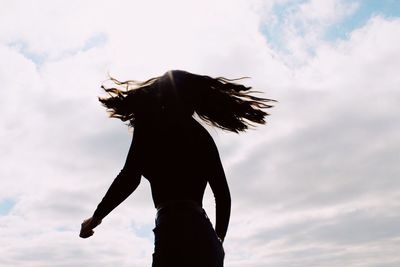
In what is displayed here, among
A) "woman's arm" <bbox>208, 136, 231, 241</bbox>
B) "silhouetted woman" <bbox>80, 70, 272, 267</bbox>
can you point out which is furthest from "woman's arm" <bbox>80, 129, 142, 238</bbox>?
"woman's arm" <bbox>208, 136, 231, 241</bbox>

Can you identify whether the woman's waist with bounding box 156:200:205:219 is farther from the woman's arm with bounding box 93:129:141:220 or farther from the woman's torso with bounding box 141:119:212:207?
the woman's arm with bounding box 93:129:141:220

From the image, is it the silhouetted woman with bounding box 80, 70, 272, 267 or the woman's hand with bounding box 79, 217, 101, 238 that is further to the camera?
the woman's hand with bounding box 79, 217, 101, 238

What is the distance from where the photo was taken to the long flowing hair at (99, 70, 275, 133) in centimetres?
436

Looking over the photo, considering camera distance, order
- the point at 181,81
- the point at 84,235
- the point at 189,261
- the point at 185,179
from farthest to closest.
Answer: the point at 181,81 → the point at 84,235 → the point at 185,179 → the point at 189,261

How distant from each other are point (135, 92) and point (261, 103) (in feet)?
5.17

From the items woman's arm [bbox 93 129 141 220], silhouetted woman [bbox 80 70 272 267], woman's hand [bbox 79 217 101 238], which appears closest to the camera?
silhouetted woman [bbox 80 70 272 267]

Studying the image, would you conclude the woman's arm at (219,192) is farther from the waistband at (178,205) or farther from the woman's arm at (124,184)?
the woman's arm at (124,184)

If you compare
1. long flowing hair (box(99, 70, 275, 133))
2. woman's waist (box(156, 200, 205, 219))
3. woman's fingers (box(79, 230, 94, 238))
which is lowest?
woman's fingers (box(79, 230, 94, 238))

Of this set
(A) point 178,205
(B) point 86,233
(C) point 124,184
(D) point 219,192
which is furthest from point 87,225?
(D) point 219,192

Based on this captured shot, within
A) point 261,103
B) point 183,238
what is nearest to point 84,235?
point 183,238

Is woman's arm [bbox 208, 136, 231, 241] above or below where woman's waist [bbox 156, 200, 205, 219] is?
above

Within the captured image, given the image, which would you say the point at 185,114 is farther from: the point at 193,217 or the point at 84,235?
the point at 84,235

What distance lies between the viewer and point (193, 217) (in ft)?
12.2

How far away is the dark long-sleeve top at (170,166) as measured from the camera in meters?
3.81
